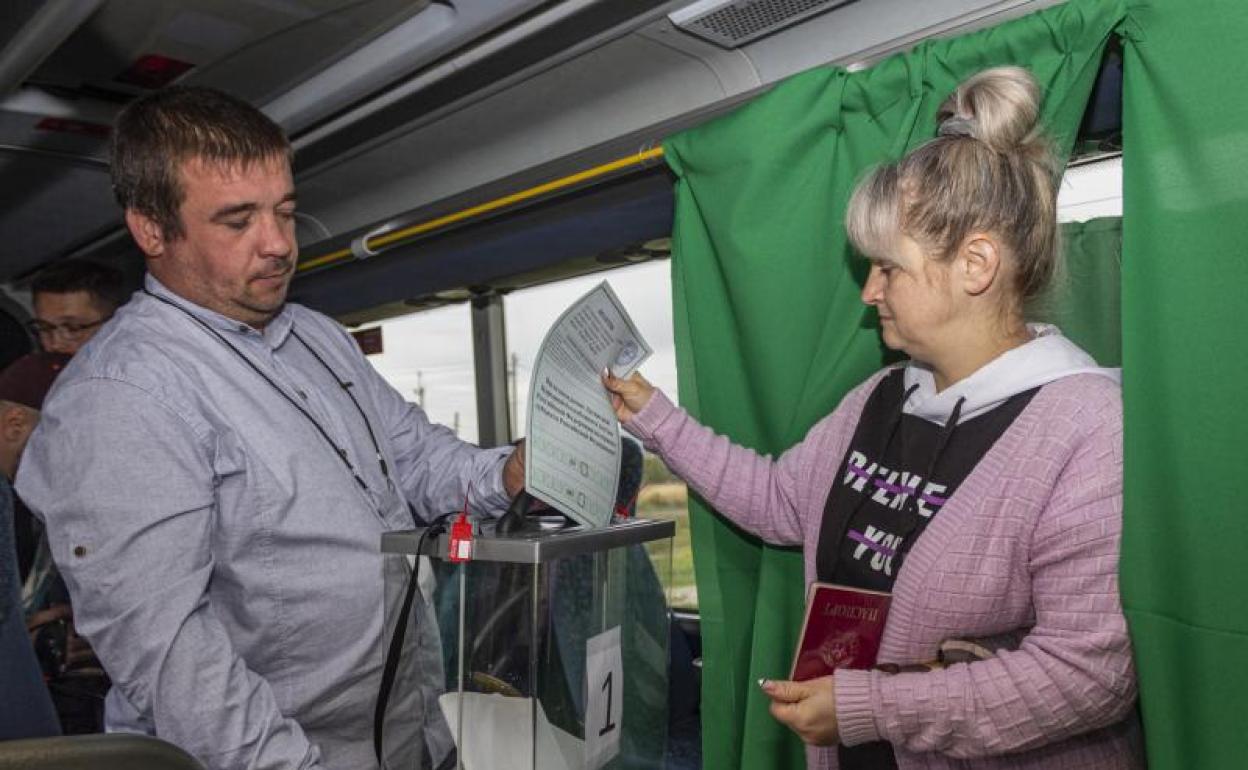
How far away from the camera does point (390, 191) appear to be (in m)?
3.63

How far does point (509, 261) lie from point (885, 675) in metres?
2.01

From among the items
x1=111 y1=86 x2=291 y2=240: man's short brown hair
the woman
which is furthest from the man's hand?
x1=111 y1=86 x2=291 y2=240: man's short brown hair

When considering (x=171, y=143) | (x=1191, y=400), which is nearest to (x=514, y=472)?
(x=171, y=143)

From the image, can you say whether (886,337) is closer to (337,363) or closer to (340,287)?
(337,363)

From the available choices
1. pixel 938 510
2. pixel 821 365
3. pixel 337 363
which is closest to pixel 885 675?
pixel 938 510

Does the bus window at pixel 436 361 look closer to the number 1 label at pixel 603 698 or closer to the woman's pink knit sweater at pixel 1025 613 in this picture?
the number 1 label at pixel 603 698

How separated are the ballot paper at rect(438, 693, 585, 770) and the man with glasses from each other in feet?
9.93

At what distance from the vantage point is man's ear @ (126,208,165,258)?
70.7 inches

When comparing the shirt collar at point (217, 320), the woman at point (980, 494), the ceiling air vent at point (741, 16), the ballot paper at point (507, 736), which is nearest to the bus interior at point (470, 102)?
the ceiling air vent at point (741, 16)

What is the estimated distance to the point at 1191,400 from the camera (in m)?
1.41

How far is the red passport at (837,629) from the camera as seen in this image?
4.81 feet

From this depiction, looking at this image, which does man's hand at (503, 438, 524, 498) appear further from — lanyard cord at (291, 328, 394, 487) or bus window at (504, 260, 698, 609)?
bus window at (504, 260, 698, 609)

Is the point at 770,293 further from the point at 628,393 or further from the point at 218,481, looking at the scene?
the point at 218,481

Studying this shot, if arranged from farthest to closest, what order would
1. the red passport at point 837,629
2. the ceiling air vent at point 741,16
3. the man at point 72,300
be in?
1. the man at point 72,300
2. the ceiling air vent at point 741,16
3. the red passport at point 837,629
